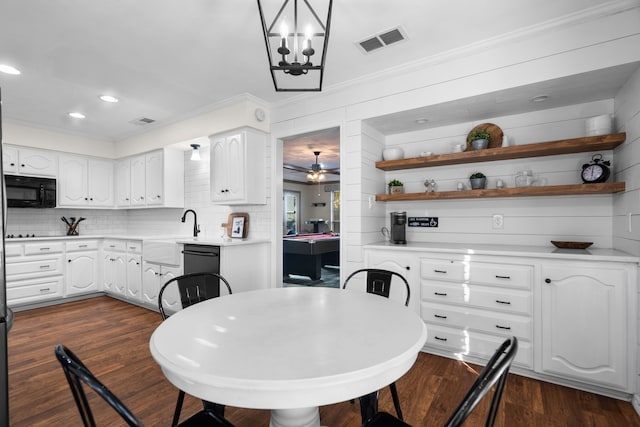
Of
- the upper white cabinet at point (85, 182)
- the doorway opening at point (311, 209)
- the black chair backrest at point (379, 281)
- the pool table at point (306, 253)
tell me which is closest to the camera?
the black chair backrest at point (379, 281)

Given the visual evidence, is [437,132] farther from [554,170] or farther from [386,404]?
[386,404]

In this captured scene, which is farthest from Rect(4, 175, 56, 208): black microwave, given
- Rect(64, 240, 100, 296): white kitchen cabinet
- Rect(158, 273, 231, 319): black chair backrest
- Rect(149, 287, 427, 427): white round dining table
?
Rect(149, 287, 427, 427): white round dining table

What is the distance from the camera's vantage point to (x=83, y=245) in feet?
15.6

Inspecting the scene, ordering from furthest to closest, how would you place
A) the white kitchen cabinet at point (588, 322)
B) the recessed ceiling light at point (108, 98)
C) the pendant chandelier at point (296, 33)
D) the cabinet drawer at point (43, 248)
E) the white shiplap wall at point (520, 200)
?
the cabinet drawer at point (43, 248)
the recessed ceiling light at point (108, 98)
the white shiplap wall at point (520, 200)
the white kitchen cabinet at point (588, 322)
the pendant chandelier at point (296, 33)

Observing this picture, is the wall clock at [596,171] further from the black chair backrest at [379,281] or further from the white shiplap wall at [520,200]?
the black chair backrest at [379,281]

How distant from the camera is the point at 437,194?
307 centimetres

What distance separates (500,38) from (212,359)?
284 cm

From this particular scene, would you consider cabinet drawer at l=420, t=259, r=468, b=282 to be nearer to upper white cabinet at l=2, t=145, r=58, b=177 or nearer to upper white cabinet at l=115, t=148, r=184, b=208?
upper white cabinet at l=115, t=148, r=184, b=208

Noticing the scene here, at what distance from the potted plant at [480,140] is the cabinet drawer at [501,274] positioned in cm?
106

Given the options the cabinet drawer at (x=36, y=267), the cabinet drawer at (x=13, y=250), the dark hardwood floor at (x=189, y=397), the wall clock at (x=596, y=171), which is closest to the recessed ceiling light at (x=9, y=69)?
the cabinet drawer at (x=13, y=250)

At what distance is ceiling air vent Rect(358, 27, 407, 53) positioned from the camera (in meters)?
2.38

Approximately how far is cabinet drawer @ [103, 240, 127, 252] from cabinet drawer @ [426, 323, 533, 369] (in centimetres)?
419

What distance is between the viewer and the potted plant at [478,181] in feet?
9.75

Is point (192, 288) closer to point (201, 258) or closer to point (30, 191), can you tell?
point (201, 258)
